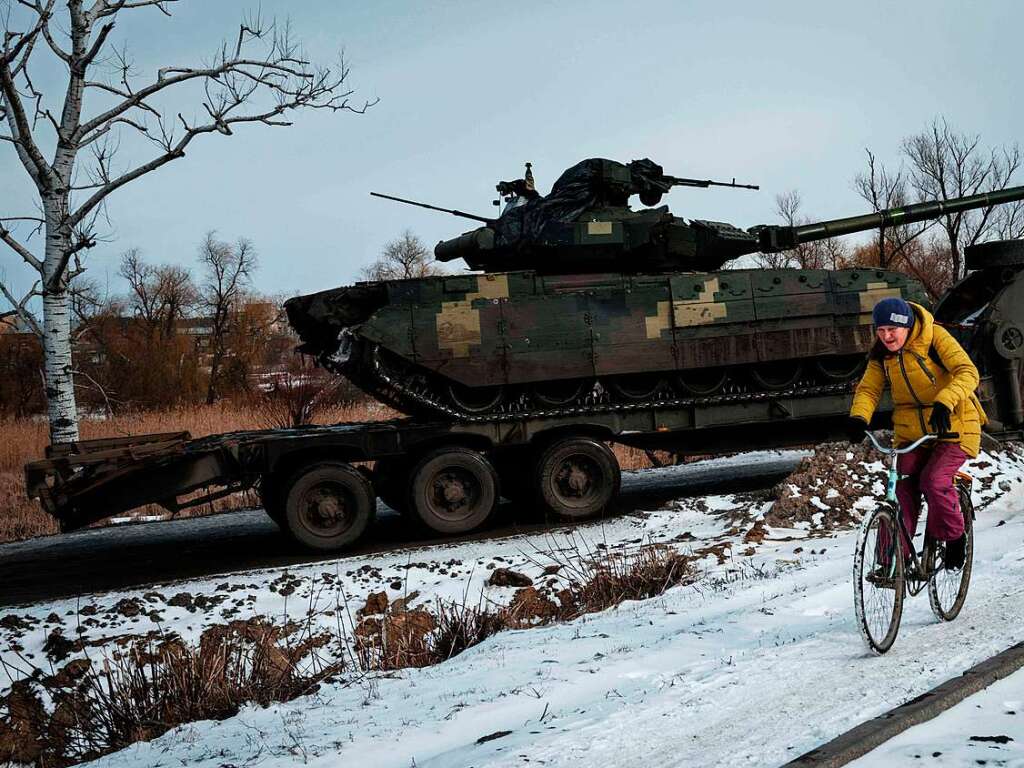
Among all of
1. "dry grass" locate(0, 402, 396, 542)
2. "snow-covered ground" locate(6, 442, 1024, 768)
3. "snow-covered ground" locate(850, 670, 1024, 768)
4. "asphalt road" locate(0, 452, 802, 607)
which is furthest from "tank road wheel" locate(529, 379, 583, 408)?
"snow-covered ground" locate(850, 670, 1024, 768)

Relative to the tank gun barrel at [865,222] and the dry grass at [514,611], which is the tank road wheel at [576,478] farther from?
the tank gun barrel at [865,222]

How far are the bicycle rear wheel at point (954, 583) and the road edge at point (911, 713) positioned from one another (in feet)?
2.12

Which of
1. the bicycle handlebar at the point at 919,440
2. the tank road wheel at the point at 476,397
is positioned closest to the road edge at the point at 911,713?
the bicycle handlebar at the point at 919,440

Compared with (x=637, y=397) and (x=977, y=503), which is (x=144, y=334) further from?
(x=977, y=503)

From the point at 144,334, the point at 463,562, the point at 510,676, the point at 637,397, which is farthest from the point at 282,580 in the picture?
the point at 144,334

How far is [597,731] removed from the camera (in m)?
4.18

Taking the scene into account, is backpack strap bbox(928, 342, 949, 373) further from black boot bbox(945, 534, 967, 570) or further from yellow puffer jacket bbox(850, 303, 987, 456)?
black boot bbox(945, 534, 967, 570)

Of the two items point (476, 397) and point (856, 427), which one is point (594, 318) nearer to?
point (476, 397)

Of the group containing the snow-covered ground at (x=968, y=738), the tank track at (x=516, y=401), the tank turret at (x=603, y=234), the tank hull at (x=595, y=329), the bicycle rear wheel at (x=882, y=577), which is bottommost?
the snow-covered ground at (x=968, y=738)

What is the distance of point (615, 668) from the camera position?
5.18 m

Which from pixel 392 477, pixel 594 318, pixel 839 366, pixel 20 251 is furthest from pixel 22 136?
pixel 839 366

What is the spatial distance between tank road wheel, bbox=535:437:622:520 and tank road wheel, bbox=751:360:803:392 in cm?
204

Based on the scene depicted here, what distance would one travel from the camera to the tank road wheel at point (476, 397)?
36.3 ft

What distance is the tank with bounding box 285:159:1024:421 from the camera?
10.9 metres
